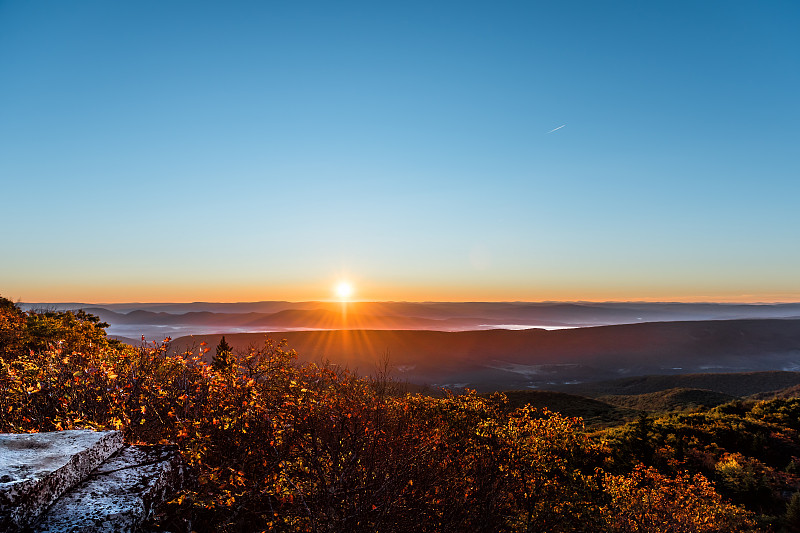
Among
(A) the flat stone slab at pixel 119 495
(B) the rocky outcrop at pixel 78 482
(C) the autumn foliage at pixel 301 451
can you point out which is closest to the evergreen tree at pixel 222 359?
(C) the autumn foliage at pixel 301 451

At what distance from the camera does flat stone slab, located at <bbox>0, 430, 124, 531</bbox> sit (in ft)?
8.98

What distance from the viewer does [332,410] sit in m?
14.0

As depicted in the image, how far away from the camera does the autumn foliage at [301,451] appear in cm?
1061

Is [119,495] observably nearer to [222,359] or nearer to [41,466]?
[41,466]

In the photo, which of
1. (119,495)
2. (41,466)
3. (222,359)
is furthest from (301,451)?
(41,466)

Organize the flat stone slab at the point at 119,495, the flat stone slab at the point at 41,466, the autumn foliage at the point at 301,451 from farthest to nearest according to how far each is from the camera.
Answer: the autumn foliage at the point at 301,451 → the flat stone slab at the point at 119,495 → the flat stone slab at the point at 41,466

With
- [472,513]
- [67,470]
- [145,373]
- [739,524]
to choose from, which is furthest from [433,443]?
[739,524]

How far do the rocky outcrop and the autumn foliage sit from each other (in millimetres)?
580

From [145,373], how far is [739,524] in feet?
101

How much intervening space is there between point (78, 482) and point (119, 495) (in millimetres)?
376

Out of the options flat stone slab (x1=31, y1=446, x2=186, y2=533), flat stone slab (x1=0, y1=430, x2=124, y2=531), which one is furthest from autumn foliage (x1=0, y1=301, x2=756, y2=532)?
flat stone slab (x1=0, y1=430, x2=124, y2=531)

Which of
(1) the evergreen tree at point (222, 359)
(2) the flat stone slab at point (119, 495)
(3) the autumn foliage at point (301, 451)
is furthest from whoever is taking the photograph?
(1) the evergreen tree at point (222, 359)

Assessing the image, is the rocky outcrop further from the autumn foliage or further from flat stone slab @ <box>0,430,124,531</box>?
the autumn foliage

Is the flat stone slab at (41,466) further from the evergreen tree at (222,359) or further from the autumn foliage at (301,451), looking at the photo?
the evergreen tree at (222,359)
